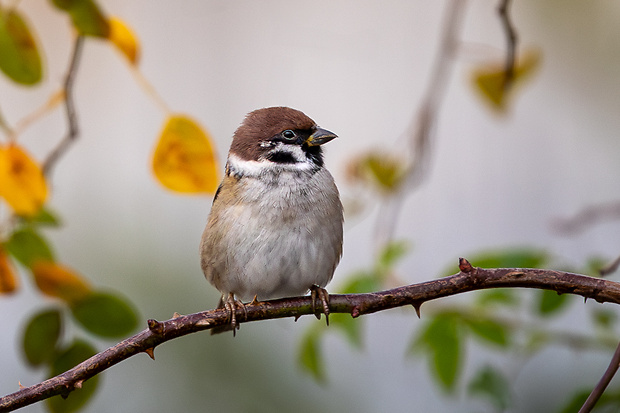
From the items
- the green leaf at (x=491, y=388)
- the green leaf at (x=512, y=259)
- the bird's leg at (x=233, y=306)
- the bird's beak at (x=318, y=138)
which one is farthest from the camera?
the bird's beak at (x=318, y=138)

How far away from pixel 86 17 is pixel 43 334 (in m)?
0.54

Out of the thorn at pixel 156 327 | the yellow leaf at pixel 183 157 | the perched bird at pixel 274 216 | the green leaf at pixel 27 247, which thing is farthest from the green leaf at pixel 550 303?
the green leaf at pixel 27 247

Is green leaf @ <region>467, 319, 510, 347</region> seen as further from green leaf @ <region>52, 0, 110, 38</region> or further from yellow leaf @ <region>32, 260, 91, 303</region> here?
green leaf @ <region>52, 0, 110, 38</region>

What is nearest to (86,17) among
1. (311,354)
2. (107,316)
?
(107,316)

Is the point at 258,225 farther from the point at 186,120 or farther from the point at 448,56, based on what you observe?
the point at 448,56

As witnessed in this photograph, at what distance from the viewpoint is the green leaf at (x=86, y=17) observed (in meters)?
1.20

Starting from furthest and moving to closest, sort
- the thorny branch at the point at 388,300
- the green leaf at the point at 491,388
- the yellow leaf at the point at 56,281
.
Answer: the green leaf at the point at 491,388, the yellow leaf at the point at 56,281, the thorny branch at the point at 388,300

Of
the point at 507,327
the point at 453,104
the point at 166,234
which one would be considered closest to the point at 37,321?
the point at 507,327

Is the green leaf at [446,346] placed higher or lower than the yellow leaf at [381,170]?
lower

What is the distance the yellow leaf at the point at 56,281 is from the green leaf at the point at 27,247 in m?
0.01

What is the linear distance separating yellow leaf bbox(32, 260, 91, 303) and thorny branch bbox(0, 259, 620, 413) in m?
0.34

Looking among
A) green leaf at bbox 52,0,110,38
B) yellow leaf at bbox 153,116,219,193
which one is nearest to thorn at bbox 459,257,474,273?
yellow leaf at bbox 153,116,219,193

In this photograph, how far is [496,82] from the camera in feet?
5.89

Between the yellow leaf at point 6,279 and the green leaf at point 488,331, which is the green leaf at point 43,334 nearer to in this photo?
the yellow leaf at point 6,279
